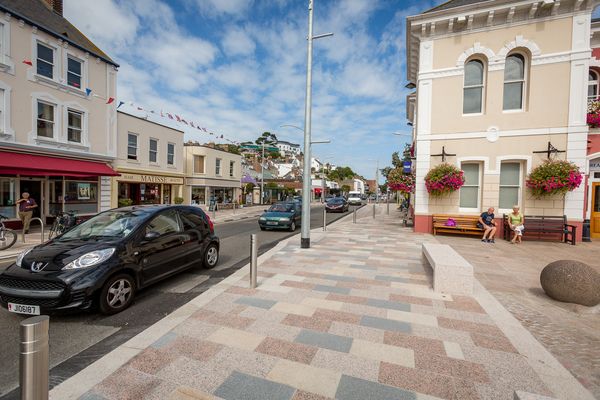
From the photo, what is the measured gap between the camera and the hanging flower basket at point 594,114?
10.3 meters

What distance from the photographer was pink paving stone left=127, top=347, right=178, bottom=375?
2.74 metres

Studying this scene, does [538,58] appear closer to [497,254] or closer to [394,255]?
[497,254]

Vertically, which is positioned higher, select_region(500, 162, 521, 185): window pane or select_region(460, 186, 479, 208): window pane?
select_region(500, 162, 521, 185): window pane

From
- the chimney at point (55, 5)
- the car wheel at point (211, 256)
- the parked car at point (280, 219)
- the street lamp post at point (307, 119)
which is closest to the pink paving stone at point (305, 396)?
the car wheel at point (211, 256)

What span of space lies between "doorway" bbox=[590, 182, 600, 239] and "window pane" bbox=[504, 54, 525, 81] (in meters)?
5.18

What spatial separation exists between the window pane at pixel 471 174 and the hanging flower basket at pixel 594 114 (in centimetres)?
392

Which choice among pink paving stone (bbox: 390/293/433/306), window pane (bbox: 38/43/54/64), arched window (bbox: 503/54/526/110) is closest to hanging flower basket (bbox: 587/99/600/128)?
arched window (bbox: 503/54/526/110)

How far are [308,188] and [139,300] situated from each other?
5550mm

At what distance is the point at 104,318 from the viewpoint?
12.9 ft

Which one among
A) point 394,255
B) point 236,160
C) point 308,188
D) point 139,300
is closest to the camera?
point 139,300

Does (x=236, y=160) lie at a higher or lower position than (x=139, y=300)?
higher

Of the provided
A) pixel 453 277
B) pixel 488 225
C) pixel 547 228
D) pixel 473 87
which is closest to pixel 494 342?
pixel 453 277

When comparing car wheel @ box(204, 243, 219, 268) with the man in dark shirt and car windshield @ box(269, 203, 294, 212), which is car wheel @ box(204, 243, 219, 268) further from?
the man in dark shirt

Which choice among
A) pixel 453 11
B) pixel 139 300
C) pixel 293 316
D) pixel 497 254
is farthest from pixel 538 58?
pixel 139 300
